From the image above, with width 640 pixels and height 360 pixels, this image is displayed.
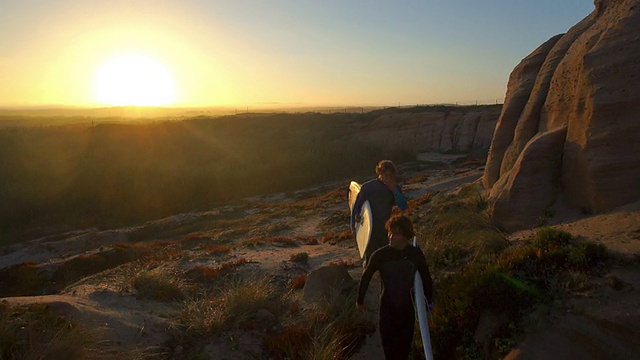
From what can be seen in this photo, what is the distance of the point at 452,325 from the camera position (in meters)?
5.51

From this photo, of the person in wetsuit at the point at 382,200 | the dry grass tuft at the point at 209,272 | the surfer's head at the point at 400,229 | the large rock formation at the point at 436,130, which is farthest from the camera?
the large rock formation at the point at 436,130

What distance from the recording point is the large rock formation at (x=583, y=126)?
23.8ft

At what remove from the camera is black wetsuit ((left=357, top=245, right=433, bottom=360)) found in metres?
4.55

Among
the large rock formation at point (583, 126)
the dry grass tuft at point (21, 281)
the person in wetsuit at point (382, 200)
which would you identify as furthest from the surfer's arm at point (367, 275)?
the dry grass tuft at point (21, 281)

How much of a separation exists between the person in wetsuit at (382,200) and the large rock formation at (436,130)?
35.8 meters

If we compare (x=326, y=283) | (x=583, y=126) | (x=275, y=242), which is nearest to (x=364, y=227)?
(x=326, y=283)

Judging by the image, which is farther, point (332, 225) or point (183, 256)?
point (332, 225)

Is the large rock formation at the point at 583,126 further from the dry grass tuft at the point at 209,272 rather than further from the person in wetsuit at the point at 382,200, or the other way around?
the dry grass tuft at the point at 209,272

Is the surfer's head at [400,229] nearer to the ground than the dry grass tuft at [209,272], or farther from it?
farther from it

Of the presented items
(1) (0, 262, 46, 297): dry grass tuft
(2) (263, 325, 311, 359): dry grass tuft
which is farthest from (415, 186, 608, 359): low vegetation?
(1) (0, 262, 46, 297): dry grass tuft

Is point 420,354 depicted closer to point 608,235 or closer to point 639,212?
point 608,235

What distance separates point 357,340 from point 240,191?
25464 mm

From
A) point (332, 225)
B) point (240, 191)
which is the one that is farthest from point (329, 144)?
point (332, 225)

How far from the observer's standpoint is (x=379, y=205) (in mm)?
6156
